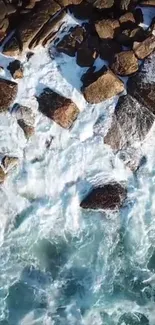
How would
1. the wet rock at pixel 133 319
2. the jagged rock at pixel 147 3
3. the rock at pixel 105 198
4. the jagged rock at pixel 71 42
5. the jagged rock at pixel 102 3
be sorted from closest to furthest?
1. the wet rock at pixel 133 319
2. the rock at pixel 105 198
3. the jagged rock at pixel 71 42
4. the jagged rock at pixel 102 3
5. the jagged rock at pixel 147 3

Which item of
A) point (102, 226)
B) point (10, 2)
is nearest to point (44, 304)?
point (102, 226)

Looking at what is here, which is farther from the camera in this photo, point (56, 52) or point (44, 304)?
point (56, 52)

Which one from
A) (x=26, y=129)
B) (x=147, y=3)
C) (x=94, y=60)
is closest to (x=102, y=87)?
(x=94, y=60)

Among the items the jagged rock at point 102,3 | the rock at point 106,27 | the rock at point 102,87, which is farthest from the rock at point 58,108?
the jagged rock at point 102,3

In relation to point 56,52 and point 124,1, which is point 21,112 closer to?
point 56,52

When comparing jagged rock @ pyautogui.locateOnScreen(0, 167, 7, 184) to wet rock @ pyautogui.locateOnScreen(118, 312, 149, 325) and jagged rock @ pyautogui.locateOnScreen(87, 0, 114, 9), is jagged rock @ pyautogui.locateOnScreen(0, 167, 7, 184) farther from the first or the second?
jagged rock @ pyautogui.locateOnScreen(87, 0, 114, 9)

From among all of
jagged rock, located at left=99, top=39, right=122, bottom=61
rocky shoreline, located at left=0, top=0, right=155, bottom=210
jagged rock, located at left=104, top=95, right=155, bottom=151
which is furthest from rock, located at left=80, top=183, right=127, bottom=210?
jagged rock, located at left=99, top=39, right=122, bottom=61

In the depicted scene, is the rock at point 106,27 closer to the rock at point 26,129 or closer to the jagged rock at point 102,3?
the jagged rock at point 102,3
